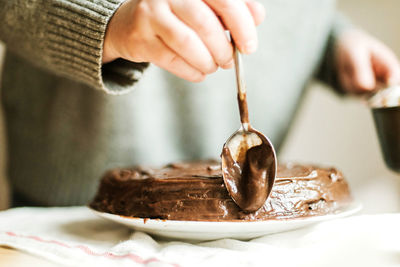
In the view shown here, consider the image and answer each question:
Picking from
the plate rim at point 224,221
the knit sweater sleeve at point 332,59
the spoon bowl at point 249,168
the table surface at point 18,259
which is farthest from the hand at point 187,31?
the knit sweater sleeve at point 332,59

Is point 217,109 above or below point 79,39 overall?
above

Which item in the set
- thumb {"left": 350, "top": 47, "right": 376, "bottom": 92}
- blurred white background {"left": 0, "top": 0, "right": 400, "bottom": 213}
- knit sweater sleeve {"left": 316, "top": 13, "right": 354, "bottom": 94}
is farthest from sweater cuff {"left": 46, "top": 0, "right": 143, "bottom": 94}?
blurred white background {"left": 0, "top": 0, "right": 400, "bottom": 213}

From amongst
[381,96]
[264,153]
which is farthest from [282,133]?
[264,153]

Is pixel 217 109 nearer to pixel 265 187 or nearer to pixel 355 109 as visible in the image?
pixel 265 187

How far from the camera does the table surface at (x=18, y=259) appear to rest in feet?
1.82

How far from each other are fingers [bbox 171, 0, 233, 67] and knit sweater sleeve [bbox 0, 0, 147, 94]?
6.5 inches

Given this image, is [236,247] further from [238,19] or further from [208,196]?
[238,19]

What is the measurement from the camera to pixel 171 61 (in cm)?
62

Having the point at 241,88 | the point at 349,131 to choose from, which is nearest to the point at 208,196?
the point at 241,88

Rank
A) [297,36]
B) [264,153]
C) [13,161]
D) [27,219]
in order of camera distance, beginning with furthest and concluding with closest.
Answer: [297,36] < [13,161] < [27,219] < [264,153]

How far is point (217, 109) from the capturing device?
4.22 ft

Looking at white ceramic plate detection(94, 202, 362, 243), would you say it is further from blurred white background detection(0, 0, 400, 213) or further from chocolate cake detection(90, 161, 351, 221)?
blurred white background detection(0, 0, 400, 213)

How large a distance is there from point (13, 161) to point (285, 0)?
107 cm

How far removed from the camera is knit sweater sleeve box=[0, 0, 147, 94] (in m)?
0.70
